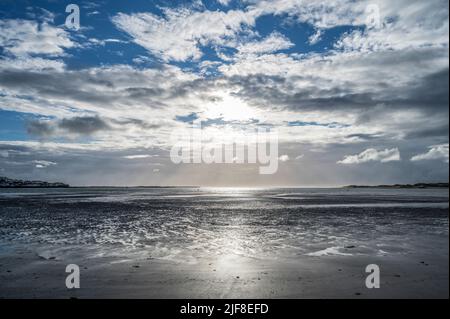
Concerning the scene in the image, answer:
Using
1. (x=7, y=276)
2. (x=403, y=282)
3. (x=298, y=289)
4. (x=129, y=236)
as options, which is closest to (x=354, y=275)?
(x=403, y=282)

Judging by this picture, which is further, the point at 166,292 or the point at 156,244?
the point at 156,244

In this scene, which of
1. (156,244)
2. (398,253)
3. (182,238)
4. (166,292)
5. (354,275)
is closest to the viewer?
(166,292)

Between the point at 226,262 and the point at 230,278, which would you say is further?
the point at 226,262

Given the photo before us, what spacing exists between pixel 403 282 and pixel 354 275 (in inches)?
66.1

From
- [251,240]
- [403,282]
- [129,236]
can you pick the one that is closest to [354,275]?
[403,282]

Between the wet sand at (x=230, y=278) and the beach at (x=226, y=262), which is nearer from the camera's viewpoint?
the wet sand at (x=230, y=278)

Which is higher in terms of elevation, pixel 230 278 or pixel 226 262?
pixel 230 278

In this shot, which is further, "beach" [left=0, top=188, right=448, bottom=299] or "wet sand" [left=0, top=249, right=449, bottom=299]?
"beach" [left=0, top=188, right=448, bottom=299]

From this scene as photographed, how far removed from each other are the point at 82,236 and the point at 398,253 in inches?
781
